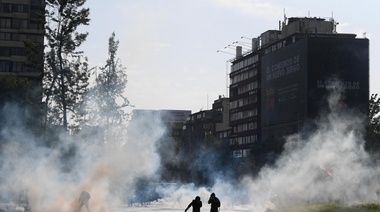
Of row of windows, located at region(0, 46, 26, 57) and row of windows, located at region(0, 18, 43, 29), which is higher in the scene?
row of windows, located at region(0, 18, 43, 29)

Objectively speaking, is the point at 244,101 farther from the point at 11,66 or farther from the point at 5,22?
the point at 5,22

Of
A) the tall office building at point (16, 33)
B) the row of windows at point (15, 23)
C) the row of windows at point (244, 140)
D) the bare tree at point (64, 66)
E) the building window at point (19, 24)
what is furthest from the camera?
the row of windows at point (244, 140)

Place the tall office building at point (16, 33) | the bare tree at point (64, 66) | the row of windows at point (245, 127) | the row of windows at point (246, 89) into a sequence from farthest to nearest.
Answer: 1. the row of windows at point (246, 89)
2. the row of windows at point (245, 127)
3. the tall office building at point (16, 33)
4. the bare tree at point (64, 66)

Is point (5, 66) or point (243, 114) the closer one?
point (5, 66)

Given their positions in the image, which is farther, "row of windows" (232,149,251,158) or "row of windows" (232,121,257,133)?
"row of windows" (232,149,251,158)

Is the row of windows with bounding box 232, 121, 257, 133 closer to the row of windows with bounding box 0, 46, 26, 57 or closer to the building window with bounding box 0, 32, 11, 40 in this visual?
the row of windows with bounding box 0, 46, 26, 57

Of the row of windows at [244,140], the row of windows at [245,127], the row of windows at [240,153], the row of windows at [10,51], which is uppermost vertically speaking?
the row of windows at [10,51]

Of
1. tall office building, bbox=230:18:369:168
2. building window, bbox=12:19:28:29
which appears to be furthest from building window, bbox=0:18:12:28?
tall office building, bbox=230:18:369:168

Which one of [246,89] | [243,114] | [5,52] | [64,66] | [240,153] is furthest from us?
[243,114]

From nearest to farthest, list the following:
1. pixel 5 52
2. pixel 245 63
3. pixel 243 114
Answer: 1. pixel 5 52
2. pixel 243 114
3. pixel 245 63

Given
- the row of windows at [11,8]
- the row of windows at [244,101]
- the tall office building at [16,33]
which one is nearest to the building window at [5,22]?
the tall office building at [16,33]

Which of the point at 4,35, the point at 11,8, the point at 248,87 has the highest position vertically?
the point at 11,8

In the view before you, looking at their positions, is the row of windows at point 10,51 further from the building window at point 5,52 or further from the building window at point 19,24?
the building window at point 19,24

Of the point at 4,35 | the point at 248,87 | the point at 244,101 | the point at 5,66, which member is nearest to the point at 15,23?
the point at 4,35
